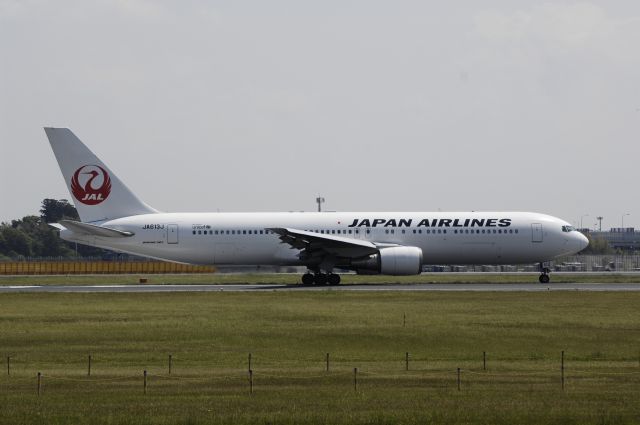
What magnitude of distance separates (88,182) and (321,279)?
1537 cm

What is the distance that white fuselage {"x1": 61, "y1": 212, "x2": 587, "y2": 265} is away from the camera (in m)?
64.1

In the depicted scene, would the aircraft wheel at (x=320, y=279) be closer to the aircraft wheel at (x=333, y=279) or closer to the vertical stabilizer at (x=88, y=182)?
the aircraft wheel at (x=333, y=279)

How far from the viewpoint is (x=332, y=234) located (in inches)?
2530

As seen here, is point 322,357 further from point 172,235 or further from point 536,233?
point 536,233

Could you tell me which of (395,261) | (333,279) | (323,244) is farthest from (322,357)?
(333,279)

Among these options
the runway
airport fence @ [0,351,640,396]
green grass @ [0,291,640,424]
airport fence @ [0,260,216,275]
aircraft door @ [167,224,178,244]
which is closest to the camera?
green grass @ [0,291,640,424]

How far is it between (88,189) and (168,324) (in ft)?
84.7

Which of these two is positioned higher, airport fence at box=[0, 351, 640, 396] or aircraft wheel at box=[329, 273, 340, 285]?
aircraft wheel at box=[329, 273, 340, 285]

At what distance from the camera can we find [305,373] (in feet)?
93.4

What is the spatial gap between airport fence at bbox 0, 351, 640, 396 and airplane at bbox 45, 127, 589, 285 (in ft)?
106

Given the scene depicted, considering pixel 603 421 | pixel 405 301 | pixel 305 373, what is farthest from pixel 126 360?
pixel 405 301

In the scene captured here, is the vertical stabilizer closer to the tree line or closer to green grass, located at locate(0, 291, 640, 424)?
green grass, located at locate(0, 291, 640, 424)

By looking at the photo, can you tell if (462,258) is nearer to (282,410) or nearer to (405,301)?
(405,301)

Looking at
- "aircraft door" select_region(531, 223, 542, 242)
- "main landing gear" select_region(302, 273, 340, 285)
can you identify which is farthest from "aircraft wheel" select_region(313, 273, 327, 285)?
"aircraft door" select_region(531, 223, 542, 242)
